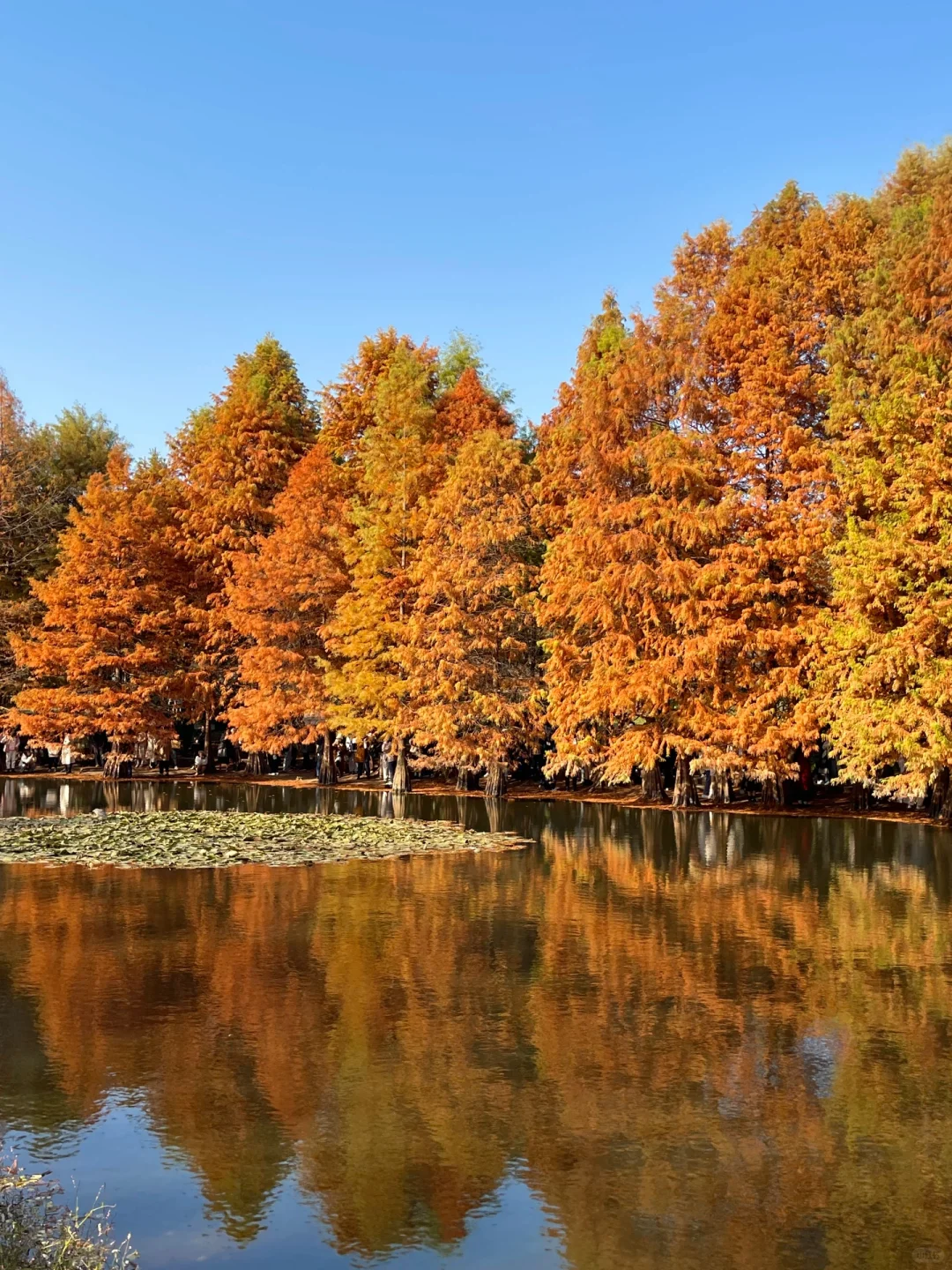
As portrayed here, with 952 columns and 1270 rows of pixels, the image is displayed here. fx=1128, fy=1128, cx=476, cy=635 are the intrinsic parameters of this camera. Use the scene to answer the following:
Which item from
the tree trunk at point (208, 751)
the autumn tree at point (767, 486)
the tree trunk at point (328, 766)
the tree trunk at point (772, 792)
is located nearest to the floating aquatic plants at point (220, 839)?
the autumn tree at point (767, 486)

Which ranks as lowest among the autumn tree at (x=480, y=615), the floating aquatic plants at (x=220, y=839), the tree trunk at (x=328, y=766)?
the floating aquatic plants at (x=220, y=839)

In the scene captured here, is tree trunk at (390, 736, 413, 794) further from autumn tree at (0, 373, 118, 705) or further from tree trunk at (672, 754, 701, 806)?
autumn tree at (0, 373, 118, 705)

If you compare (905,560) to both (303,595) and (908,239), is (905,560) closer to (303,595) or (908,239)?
(908,239)

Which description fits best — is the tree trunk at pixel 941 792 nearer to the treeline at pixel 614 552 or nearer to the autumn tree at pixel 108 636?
the treeline at pixel 614 552

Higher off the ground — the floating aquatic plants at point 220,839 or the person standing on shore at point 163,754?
the person standing on shore at point 163,754

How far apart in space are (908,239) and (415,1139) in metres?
30.7

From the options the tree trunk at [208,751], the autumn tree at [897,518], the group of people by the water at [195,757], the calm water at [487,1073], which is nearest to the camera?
the calm water at [487,1073]

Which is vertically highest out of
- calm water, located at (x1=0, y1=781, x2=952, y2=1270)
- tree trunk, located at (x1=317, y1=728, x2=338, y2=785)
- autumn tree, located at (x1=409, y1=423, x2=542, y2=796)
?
autumn tree, located at (x1=409, y1=423, x2=542, y2=796)

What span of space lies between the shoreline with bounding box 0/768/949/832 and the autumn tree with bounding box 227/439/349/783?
2.29 metres

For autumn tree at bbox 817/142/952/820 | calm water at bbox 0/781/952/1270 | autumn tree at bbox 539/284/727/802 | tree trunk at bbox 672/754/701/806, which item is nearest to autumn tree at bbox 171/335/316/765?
autumn tree at bbox 539/284/727/802

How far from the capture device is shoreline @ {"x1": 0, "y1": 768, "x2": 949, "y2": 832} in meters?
33.7

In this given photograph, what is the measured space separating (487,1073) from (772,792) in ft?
96.7

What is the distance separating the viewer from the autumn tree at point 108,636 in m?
44.6

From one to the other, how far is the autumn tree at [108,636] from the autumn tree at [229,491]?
4.81 feet
